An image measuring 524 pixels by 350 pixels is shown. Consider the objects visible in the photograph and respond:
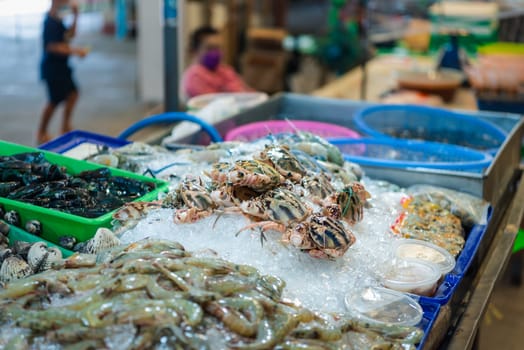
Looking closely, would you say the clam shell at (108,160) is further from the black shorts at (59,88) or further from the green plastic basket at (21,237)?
the black shorts at (59,88)

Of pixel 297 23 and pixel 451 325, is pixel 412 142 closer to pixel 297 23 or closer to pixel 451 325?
pixel 451 325

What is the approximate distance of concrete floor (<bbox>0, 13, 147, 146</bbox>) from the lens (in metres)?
7.84

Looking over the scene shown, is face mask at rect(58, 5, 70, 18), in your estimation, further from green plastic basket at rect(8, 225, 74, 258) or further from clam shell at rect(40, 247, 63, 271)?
clam shell at rect(40, 247, 63, 271)

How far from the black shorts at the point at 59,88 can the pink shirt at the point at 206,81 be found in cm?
176

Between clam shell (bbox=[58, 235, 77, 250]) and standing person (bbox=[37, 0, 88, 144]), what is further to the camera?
standing person (bbox=[37, 0, 88, 144])

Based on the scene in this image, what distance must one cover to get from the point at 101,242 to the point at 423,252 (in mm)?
967

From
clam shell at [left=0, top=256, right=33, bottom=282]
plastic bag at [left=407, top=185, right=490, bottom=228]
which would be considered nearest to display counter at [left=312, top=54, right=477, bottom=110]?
plastic bag at [left=407, top=185, right=490, bottom=228]

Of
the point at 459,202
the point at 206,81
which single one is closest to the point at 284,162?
the point at 459,202

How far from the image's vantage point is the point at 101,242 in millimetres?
1775

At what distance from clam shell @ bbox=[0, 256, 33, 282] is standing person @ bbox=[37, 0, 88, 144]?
4902 mm

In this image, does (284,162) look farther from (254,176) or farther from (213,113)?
(213,113)

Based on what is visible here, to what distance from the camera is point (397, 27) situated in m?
7.18

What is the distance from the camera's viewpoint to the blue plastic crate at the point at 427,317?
159 cm

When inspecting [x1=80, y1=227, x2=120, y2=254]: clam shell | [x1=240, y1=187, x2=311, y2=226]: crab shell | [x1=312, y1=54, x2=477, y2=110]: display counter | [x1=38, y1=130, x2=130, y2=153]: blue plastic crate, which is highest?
[x1=240, y1=187, x2=311, y2=226]: crab shell
